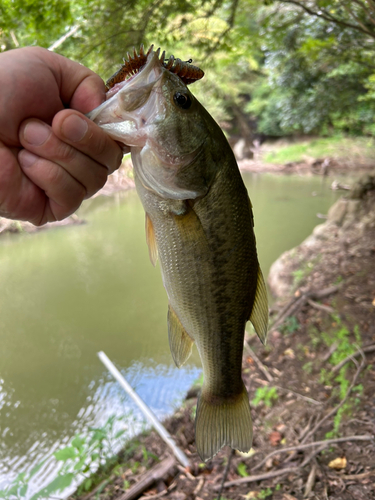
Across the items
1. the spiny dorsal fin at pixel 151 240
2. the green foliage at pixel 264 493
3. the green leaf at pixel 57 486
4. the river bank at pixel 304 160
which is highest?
the spiny dorsal fin at pixel 151 240

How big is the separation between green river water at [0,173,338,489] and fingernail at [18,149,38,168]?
3.48 m

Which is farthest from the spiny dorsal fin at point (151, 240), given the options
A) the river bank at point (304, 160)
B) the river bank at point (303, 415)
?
the river bank at point (304, 160)

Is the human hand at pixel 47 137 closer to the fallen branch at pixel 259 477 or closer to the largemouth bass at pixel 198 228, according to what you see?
the largemouth bass at pixel 198 228

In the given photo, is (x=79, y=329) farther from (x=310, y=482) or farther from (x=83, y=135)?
(x=83, y=135)

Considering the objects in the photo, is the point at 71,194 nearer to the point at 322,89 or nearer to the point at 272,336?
the point at 272,336

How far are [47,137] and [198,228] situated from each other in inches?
24.7

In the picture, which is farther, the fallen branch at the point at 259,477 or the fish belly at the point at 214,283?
the fallen branch at the point at 259,477

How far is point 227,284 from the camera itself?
1410 millimetres

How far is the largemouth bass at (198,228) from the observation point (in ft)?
3.87

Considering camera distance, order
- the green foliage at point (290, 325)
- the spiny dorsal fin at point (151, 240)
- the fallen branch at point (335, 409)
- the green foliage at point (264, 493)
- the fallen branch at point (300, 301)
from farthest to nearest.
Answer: the fallen branch at point (300, 301) → the green foliage at point (290, 325) → the fallen branch at point (335, 409) → the green foliage at point (264, 493) → the spiny dorsal fin at point (151, 240)

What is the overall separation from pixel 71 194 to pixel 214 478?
270 centimetres

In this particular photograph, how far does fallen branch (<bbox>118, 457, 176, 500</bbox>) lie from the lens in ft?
9.29

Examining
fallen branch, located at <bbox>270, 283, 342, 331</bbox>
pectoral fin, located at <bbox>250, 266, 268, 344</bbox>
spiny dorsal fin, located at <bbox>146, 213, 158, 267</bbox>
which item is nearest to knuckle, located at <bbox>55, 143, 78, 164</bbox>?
spiny dorsal fin, located at <bbox>146, 213, 158, 267</bbox>

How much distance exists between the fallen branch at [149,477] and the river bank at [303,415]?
3 cm
